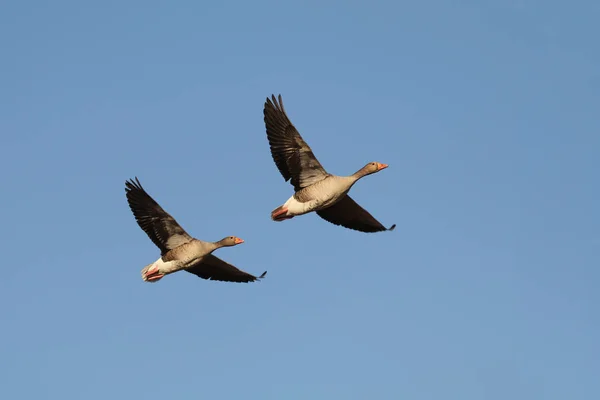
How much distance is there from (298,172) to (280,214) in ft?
4.98

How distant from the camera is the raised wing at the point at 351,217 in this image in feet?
144

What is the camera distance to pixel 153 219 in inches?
1596

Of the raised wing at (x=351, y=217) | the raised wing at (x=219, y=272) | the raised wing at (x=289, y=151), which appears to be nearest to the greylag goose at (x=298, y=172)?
the raised wing at (x=289, y=151)

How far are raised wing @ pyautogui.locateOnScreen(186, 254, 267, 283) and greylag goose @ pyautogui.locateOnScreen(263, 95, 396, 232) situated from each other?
2872 millimetres

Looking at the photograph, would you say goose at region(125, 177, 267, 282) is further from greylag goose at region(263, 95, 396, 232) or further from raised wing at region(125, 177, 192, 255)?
greylag goose at region(263, 95, 396, 232)

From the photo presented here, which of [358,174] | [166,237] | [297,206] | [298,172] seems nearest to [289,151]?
[298,172]

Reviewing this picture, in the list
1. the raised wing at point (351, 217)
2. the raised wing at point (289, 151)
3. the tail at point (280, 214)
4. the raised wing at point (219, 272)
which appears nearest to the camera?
the raised wing at point (289, 151)

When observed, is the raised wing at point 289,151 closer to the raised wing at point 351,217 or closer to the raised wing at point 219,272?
the raised wing at point 351,217

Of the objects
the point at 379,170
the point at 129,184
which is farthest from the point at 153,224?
the point at 379,170

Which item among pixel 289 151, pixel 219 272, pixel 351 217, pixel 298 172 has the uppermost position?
pixel 289 151

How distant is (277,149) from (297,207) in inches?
71.0

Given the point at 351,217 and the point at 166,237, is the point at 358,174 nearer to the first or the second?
the point at 351,217

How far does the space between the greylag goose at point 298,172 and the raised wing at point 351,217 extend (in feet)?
8.19

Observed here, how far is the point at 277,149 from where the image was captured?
40.6 meters
